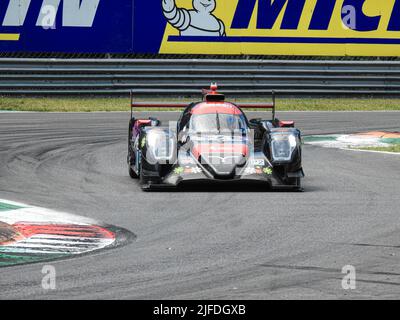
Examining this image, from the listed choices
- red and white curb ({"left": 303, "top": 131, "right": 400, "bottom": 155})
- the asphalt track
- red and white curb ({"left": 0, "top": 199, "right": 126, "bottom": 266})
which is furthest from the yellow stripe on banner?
red and white curb ({"left": 0, "top": 199, "right": 126, "bottom": 266})

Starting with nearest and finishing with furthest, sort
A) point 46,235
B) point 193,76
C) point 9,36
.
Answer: point 46,235 < point 9,36 < point 193,76

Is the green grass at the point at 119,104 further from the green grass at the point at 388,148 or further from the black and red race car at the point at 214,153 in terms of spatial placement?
the black and red race car at the point at 214,153

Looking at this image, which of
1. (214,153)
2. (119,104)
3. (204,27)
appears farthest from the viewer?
(204,27)

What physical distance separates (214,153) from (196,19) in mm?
11515

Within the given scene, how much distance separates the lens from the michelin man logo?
23.6m

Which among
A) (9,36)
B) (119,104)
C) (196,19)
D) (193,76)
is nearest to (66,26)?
(9,36)

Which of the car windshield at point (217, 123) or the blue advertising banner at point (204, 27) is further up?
the blue advertising banner at point (204, 27)

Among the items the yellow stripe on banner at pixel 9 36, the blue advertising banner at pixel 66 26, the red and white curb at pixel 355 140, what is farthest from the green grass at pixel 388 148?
the yellow stripe on banner at pixel 9 36

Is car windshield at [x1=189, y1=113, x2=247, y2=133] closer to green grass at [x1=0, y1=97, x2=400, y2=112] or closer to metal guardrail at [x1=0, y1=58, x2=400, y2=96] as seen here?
green grass at [x1=0, y1=97, x2=400, y2=112]

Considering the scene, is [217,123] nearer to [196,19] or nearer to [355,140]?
[355,140]

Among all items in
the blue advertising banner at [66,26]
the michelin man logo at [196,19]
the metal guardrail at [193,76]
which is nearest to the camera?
the blue advertising banner at [66,26]

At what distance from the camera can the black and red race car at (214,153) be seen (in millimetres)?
12602

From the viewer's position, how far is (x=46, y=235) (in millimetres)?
9680
